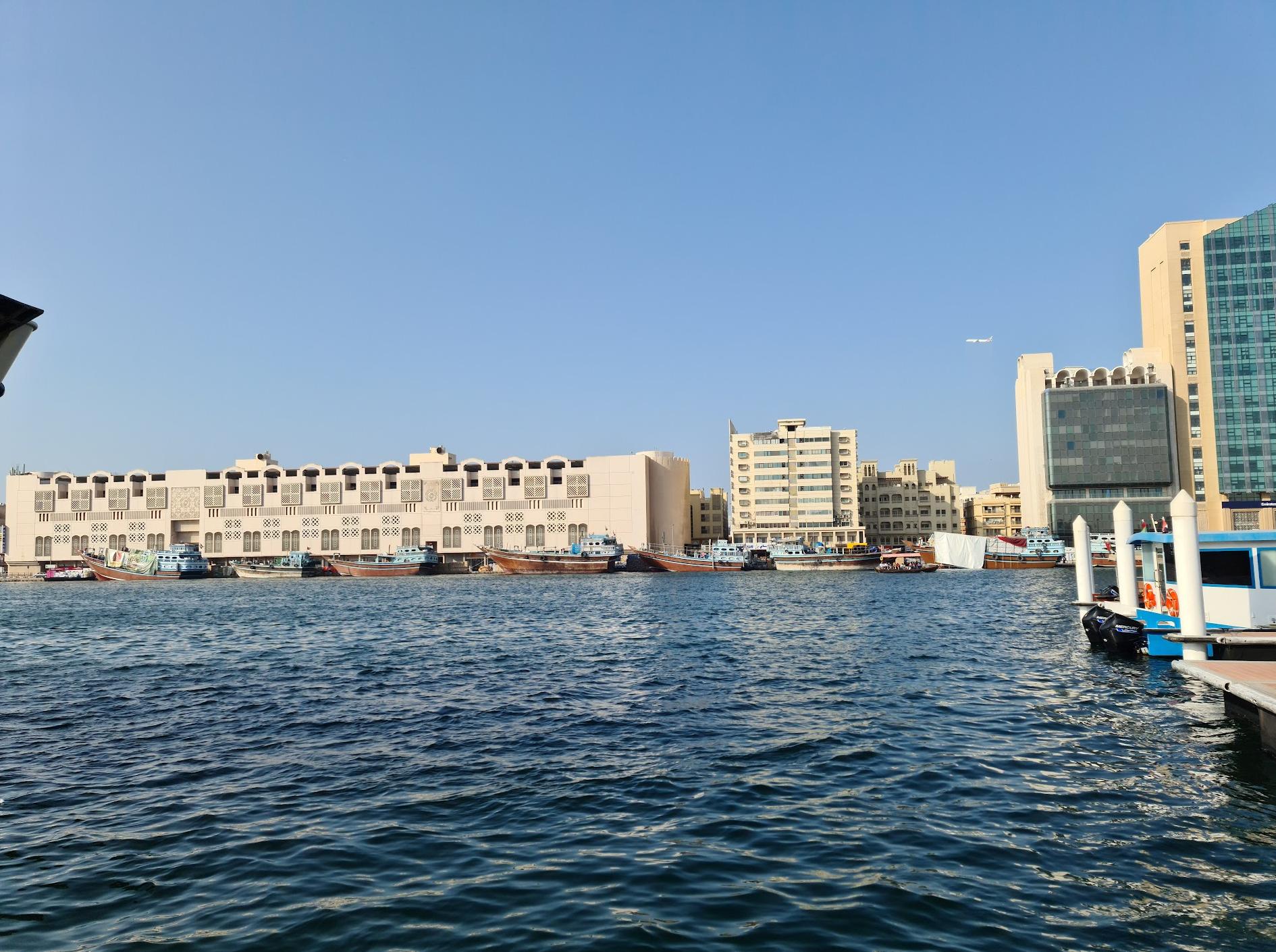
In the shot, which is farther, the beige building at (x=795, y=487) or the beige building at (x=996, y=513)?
the beige building at (x=996, y=513)

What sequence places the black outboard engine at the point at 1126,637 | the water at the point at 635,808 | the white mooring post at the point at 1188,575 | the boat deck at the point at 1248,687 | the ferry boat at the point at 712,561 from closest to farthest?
the water at the point at 635,808, the boat deck at the point at 1248,687, the white mooring post at the point at 1188,575, the black outboard engine at the point at 1126,637, the ferry boat at the point at 712,561

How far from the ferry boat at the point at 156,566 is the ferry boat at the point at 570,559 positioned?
43525 millimetres

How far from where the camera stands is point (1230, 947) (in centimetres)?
806

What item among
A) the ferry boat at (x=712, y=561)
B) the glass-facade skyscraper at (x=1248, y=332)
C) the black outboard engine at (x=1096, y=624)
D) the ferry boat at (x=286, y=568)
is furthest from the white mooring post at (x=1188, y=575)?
the ferry boat at (x=286, y=568)

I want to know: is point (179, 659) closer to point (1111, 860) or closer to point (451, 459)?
A: point (1111, 860)

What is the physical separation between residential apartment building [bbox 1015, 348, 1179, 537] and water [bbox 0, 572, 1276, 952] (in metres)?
126

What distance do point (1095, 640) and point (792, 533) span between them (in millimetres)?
137063

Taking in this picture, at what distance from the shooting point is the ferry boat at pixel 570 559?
136 meters

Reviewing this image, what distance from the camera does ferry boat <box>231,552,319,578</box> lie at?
458ft

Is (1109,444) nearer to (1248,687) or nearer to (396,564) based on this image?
(396,564)

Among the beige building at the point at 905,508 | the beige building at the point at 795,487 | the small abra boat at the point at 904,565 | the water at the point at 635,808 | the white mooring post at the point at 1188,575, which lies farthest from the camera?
the beige building at the point at 905,508

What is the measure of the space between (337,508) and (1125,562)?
137 m

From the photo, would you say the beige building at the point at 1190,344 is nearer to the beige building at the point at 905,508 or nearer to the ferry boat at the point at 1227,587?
the beige building at the point at 905,508

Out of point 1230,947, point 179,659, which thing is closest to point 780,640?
point 179,659
